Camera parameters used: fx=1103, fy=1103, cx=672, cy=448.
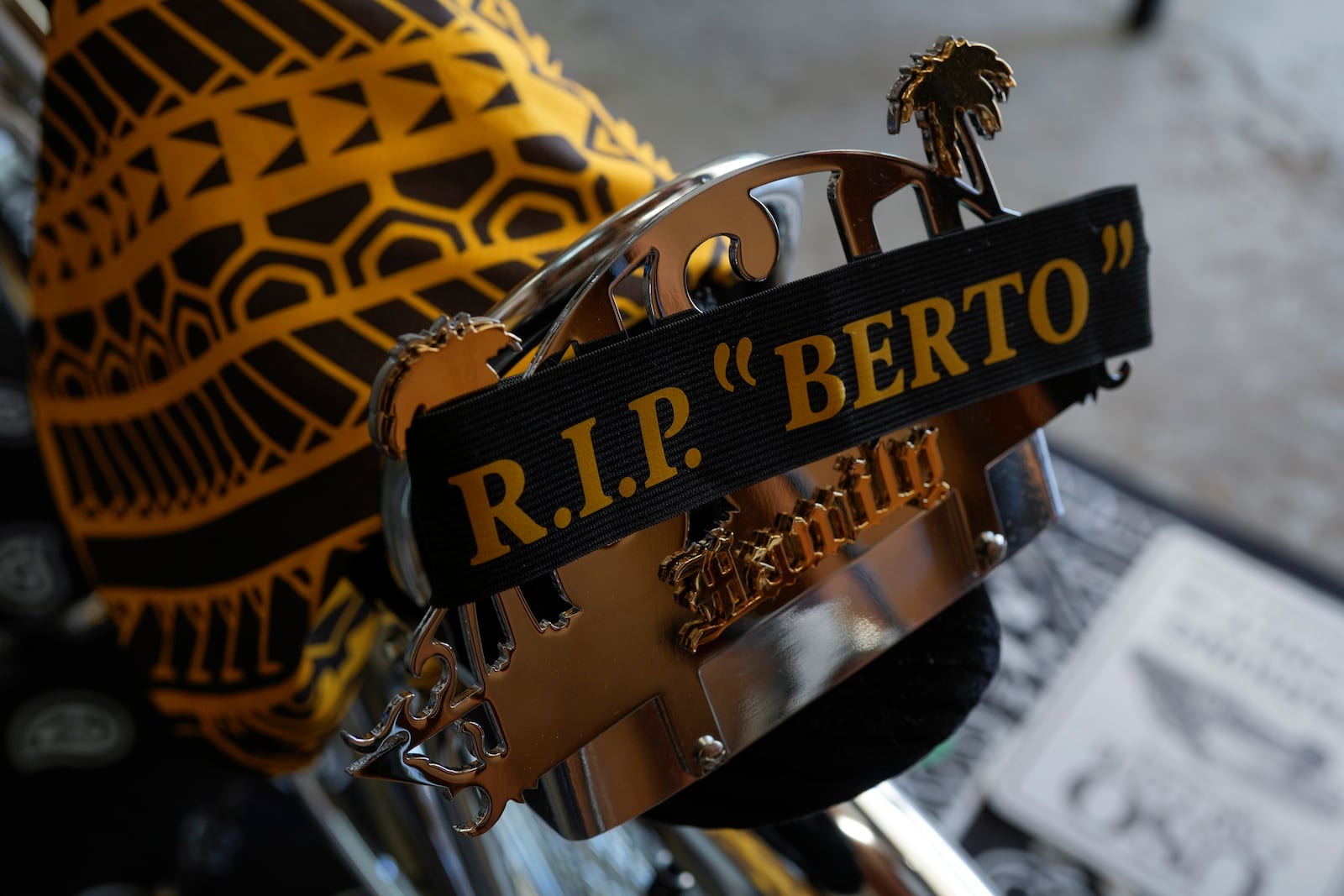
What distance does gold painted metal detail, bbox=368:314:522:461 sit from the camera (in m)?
0.28

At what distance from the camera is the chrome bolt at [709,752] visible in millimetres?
327

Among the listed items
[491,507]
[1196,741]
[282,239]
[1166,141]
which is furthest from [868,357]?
[1166,141]

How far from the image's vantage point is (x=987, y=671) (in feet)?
1.26

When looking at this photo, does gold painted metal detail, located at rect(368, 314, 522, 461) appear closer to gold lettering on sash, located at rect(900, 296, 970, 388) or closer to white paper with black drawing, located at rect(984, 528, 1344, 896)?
gold lettering on sash, located at rect(900, 296, 970, 388)

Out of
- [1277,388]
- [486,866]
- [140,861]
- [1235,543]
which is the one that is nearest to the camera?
[486,866]

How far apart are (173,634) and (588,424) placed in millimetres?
314

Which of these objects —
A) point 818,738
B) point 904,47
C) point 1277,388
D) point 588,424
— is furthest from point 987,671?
point 904,47

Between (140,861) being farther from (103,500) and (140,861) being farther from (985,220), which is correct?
(985,220)

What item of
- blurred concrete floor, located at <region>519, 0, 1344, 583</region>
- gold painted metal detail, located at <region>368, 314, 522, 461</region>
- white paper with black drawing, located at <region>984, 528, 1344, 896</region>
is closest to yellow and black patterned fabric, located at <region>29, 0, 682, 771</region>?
gold painted metal detail, located at <region>368, 314, 522, 461</region>

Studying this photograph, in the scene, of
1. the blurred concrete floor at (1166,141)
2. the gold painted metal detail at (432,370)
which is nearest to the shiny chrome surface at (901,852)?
the gold painted metal detail at (432,370)

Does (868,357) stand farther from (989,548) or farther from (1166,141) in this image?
(1166,141)

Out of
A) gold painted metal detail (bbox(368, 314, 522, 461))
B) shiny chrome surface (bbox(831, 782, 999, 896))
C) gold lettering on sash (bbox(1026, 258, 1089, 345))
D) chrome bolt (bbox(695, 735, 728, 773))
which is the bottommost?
shiny chrome surface (bbox(831, 782, 999, 896))

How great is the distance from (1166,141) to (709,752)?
1.80 m

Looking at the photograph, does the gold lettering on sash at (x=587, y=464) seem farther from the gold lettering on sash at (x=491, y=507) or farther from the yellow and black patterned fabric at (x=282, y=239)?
the yellow and black patterned fabric at (x=282, y=239)
